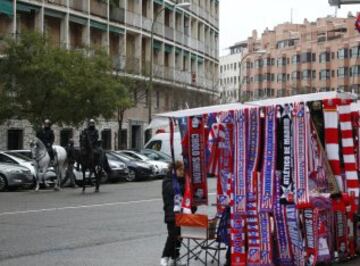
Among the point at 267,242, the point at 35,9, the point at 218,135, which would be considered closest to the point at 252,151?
the point at 218,135

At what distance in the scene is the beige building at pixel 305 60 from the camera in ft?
389

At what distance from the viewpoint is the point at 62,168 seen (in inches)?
1003

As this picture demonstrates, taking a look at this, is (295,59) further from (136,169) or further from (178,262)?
(178,262)

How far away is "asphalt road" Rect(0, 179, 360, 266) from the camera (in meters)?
10.5

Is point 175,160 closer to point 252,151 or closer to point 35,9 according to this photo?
point 252,151

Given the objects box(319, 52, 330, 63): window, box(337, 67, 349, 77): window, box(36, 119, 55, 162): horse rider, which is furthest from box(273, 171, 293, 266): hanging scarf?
box(319, 52, 330, 63): window

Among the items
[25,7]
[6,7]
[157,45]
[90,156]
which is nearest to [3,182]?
[90,156]

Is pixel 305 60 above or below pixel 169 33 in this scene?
above

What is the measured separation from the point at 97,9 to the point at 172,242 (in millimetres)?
43151

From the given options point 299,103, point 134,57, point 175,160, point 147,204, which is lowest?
point 147,204

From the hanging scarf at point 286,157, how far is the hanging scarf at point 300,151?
58 mm

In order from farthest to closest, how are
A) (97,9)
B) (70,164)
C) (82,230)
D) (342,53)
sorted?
1. (342,53)
2. (97,9)
3. (70,164)
4. (82,230)

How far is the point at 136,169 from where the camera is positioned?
31828 millimetres

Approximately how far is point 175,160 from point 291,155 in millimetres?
1687
